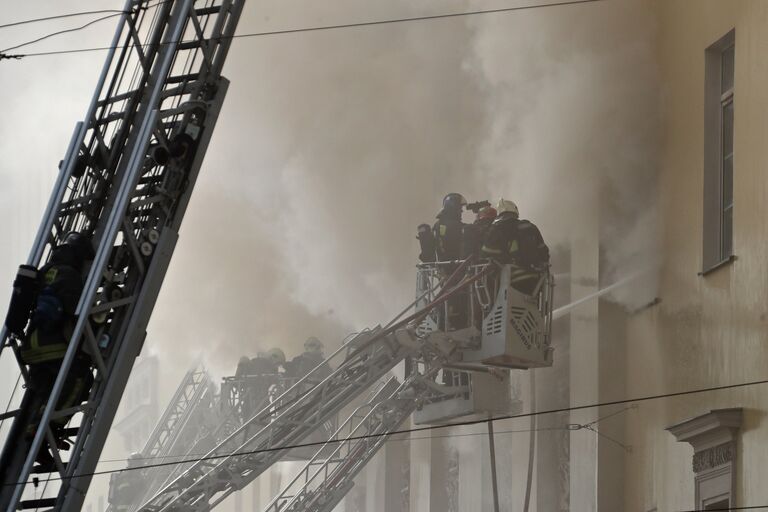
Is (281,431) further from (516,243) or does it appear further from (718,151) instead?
(718,151)

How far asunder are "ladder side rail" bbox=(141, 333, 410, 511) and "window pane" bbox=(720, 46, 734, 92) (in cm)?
465

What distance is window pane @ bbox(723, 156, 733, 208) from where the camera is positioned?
43.5 feet

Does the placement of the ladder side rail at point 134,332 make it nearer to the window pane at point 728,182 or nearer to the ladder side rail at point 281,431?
the ladder side rail at point 281,431

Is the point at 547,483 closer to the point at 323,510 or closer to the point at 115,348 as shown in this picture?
the point at 323,510

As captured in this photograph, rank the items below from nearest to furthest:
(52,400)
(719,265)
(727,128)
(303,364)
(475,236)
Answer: (52,400), (719,265), (727,128), (475,236), (303,364)

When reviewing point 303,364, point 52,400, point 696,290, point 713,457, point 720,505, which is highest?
point 303,364

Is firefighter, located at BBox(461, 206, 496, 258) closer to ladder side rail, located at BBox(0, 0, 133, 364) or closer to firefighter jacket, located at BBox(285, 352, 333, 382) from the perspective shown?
ladder side rail, located at BBox(0, 0, 133, 364)

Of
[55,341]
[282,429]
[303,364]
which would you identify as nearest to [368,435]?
[282,429]

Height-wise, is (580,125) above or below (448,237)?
above

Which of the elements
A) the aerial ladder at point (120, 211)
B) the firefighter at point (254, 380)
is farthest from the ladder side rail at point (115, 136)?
the firefighter at point (254, 380)

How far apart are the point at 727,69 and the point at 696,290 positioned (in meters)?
2.09

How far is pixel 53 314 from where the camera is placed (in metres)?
10.0

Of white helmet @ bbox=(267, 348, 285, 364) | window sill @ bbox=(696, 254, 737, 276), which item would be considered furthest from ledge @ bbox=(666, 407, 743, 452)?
white helmet @ bbox=(267, 348, 285, 364)

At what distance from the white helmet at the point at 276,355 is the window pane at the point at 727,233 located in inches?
570
